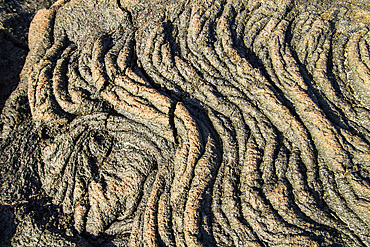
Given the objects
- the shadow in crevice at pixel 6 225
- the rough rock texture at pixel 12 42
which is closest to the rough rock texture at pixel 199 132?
the shadow in crevice at pixel 6 225

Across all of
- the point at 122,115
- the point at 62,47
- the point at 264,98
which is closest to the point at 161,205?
the point at 122,115

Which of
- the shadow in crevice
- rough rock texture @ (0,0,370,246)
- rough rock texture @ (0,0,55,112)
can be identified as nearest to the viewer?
rough rock texture @ (0,0,370,246)

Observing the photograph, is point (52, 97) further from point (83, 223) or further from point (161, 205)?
point (161, 205)

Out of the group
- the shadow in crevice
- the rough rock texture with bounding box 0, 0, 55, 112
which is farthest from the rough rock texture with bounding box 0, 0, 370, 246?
the rough rock texture with bounding box 0, 0, 55, 112

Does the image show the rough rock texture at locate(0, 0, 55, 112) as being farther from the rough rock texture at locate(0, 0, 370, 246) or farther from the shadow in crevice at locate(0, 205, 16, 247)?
the shadow in crevice at locate(0, 205, 16, 247)

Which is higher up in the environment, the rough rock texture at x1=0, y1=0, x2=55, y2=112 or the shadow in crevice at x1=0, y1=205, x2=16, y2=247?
the rough rock texture at x1=0, y1=0, x2=55, y2=112

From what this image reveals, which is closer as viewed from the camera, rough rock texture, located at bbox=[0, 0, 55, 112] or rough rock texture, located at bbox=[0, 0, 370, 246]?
rough rock texture, located at bbox=[0, 0, 370, 246]

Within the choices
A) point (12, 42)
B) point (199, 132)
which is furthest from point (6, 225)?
point (12, 42)

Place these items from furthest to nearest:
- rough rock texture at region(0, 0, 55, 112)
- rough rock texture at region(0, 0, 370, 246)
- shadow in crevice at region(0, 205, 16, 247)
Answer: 1. rough rock texture at region(0, 0, 55, 112)
2. shadow in crevice at region(0, 205, 16, 247)
3. rough rock texture at region(0, 0, 370, 246)
